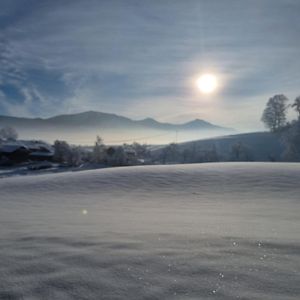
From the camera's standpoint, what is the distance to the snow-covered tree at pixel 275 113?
7769 centimetres

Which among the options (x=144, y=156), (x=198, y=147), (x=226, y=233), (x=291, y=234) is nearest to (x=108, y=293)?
(x=226, y=233)

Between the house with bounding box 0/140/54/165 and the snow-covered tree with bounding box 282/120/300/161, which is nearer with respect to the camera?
the snow-covered tree with bounding box 282/120/300/161

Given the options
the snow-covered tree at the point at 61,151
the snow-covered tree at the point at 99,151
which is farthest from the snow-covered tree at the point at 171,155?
the snow-covered tree at the point at 61,151

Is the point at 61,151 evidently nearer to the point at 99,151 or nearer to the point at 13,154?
the point at 99,151

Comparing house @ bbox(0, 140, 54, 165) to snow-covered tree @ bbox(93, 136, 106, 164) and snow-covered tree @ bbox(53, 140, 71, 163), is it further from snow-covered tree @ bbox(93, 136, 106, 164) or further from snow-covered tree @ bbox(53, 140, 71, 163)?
snow-covered tree @ bbox(93, 136, 106, 164)

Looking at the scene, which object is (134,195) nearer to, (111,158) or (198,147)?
(111,158)

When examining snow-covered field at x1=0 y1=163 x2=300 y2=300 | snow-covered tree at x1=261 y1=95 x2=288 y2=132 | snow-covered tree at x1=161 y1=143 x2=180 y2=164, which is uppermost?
snow-covered tree at x1=261 y1=95 x2=288 y2=132

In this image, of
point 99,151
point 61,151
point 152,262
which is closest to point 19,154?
point 61,151

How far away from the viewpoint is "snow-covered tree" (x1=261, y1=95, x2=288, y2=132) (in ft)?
255

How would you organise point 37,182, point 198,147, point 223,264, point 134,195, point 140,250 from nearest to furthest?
point 223,264
point 140,250
point 134,195
point 37,182
point 198,147

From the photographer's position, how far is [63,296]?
7.26 feet

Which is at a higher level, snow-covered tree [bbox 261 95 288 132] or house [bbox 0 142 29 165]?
snow-covered tree [bbox 261 95 288 132]

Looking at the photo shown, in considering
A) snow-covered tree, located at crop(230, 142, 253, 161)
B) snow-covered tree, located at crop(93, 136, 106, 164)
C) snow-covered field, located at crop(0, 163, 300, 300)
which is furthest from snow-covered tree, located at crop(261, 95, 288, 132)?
snow-covered field, located at crop(0, 163, 300, 300)

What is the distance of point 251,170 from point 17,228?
13024mm
